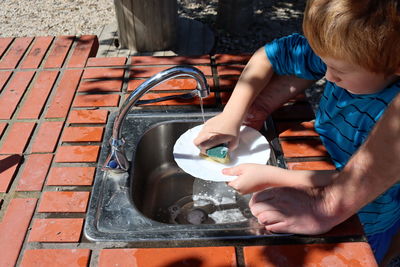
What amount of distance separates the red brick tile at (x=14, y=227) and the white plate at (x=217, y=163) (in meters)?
0.53

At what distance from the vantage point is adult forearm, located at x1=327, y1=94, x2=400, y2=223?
43.5 inches

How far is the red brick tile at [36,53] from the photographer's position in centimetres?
202

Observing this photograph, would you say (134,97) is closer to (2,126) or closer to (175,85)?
(175,85)

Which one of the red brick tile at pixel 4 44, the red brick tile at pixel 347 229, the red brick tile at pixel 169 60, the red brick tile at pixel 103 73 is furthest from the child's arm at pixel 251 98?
the red brick tile at pixel 4 44

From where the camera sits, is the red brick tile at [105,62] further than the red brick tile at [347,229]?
Yes

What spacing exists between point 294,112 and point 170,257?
0.86 metres

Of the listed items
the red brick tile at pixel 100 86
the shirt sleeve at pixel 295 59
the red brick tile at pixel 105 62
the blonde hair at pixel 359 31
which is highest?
the blonde hair at pixel 359 31

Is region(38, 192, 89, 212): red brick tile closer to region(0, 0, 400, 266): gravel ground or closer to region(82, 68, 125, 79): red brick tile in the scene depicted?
region(82, 68, 125, 79): red brick tile

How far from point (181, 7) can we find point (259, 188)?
373 centimetres

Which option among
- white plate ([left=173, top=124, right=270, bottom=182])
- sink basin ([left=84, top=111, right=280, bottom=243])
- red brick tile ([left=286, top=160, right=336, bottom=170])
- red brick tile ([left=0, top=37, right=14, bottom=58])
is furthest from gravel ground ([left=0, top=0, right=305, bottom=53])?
red brick tile ([left=286, top=160, right=336, bottom=170])

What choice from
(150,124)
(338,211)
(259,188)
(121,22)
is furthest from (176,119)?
(121,22)

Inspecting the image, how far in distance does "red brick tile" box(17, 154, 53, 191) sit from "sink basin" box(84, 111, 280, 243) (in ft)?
0.63

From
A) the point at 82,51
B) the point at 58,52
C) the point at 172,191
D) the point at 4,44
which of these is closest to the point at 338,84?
the point at 172,191

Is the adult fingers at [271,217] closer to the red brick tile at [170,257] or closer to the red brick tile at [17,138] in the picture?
the red brick tile at [170,257]
